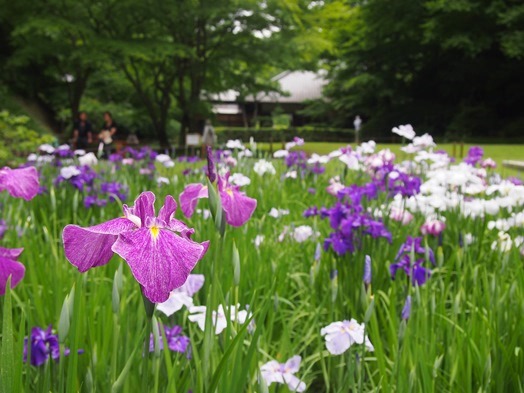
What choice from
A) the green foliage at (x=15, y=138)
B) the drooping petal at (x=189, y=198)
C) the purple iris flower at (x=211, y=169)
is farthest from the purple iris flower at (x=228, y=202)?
the green foliage at (x=15, y=138)

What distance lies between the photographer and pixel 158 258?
70 cm

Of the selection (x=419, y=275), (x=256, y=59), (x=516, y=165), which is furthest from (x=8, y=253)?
(x=256, y=59)

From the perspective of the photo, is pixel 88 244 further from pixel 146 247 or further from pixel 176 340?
pixel 176 340

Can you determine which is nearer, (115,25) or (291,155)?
(291,155)

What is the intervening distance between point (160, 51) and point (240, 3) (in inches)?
98.0

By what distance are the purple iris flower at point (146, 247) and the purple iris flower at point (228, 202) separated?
41 cm

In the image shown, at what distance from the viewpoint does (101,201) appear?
3.67 m

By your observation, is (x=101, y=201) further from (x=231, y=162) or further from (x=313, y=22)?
(x=313, y=22)

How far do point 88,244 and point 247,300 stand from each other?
150 cm

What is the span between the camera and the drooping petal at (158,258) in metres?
0.69

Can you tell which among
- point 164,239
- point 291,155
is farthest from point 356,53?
point 164,239

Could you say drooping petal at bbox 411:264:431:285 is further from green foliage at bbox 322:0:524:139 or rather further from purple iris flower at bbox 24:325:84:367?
green foliage at bbox 322:0:524:139

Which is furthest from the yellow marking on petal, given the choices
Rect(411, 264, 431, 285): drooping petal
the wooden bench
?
the wooden bench

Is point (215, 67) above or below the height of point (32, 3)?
below
